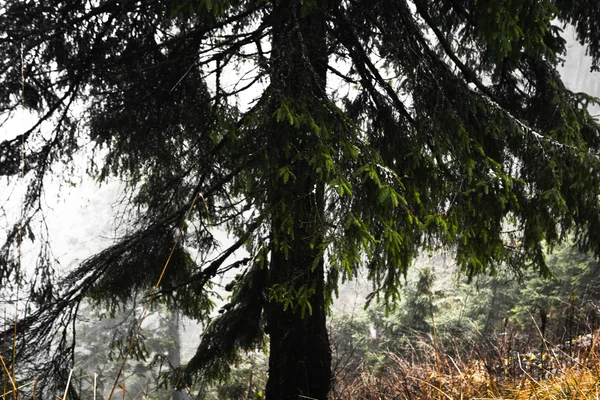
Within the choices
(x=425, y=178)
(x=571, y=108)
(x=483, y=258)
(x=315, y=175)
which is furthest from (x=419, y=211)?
(x=571, y=108)

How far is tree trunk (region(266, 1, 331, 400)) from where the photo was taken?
2.21 meters

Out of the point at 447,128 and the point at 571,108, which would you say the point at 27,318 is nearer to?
the point at 447,128

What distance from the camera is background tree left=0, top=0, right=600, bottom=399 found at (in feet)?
7.38

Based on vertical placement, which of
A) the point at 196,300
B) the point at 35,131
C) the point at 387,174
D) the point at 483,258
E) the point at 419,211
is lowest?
the point at 196,300

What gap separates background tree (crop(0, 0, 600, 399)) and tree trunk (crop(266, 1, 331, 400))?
1cm

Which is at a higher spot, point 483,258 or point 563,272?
point 483,258

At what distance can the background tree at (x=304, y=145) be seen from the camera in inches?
88.6

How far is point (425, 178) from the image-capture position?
2.76m

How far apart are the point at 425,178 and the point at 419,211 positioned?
23 centimetres

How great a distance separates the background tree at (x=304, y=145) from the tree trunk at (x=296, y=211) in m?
0.01

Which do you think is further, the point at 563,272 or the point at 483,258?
the point at 563,272

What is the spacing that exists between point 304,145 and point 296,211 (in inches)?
14.8

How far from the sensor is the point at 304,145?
7.35ft

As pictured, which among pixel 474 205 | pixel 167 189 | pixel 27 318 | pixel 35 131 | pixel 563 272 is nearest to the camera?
pixel 474 205
